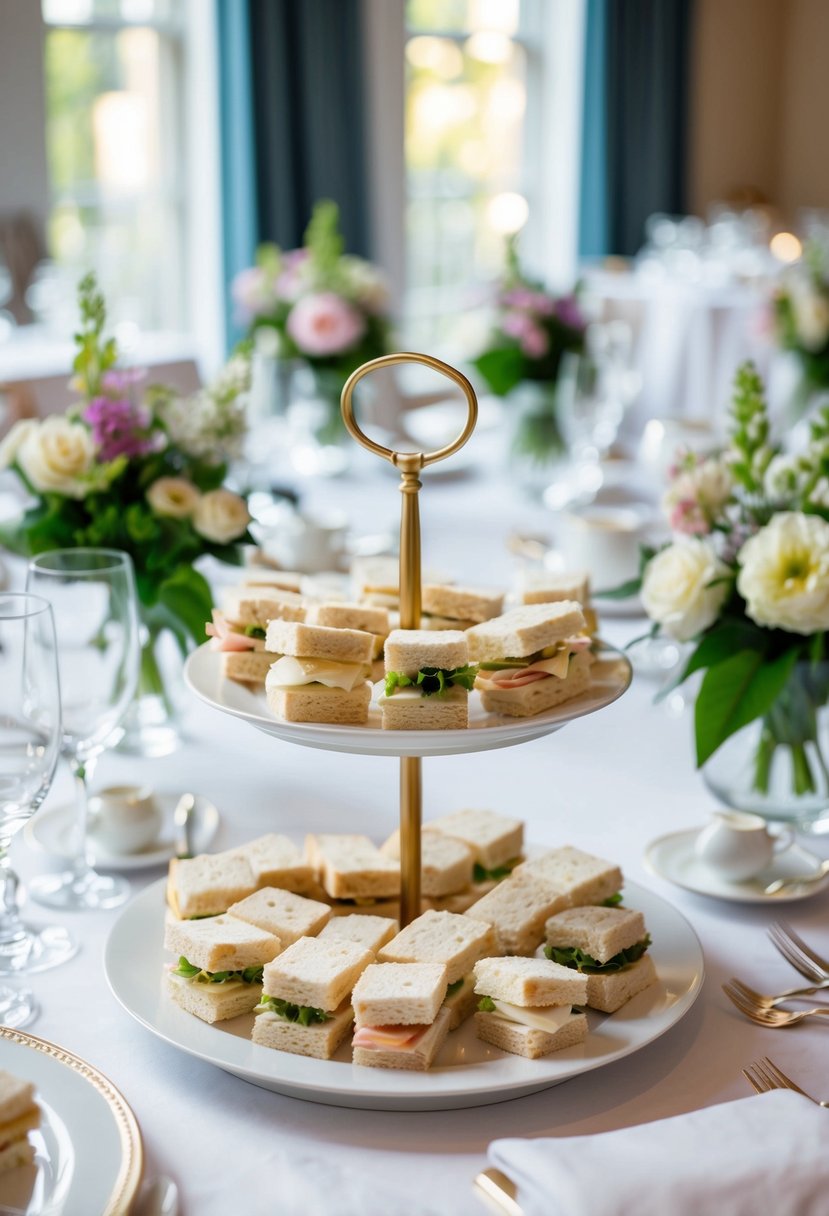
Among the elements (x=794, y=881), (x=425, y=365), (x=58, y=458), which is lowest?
(x=794, y=881)

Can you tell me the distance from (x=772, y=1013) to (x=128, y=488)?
901 mm

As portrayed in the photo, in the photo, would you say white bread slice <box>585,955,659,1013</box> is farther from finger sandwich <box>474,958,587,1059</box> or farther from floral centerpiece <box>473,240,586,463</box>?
floral centerpiece <box>473,240,586,463</box>

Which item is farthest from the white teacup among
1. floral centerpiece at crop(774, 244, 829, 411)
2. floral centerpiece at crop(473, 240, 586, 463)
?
floral centerpiece at crop(774, 244, 829, 411)

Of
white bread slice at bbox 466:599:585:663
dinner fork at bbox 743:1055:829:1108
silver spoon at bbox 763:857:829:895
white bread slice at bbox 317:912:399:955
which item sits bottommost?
silver spoon at bbox 763:857:829:895

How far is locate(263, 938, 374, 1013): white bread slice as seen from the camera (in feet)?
2.96

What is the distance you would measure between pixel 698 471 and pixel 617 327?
1.39m

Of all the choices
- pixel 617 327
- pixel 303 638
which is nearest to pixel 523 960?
pixel 303 638

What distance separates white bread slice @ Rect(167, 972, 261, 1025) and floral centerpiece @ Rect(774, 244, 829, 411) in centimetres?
278

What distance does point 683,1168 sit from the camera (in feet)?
2.50

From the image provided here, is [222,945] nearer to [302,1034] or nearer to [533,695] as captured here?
[302,1034]

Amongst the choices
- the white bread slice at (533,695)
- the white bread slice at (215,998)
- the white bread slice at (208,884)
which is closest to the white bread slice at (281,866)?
the white bread slice at (208,884)

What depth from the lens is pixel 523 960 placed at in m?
0.94

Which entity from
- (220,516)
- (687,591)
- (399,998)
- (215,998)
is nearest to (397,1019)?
(399,998)

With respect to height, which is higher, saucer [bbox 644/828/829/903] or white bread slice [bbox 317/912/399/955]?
white bread slice [bbox 317/912/399/955]
